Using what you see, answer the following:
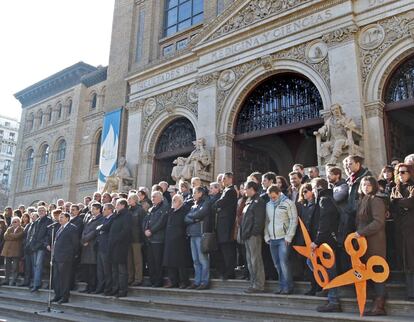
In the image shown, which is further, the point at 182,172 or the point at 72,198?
the point at 72,198

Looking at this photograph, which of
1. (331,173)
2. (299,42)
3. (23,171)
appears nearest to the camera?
(331,173)

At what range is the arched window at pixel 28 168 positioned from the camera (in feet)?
94.1

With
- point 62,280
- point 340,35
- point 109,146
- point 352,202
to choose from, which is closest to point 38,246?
point 62,280

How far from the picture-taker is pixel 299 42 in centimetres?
1270

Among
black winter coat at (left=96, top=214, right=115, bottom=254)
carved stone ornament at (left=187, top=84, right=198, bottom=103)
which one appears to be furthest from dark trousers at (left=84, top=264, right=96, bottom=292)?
carved stone ornament at (left=187, top=84, right=198, bottom=103)

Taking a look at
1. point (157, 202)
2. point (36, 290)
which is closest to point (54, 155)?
point (36, 290)

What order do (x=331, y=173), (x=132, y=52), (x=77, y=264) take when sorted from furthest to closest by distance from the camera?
1. (x=132, y=52)
2. (x=77, y=264)
3. (x=331, y=173)

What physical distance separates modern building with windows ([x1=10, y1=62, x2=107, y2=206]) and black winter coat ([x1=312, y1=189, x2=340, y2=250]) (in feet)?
63.0

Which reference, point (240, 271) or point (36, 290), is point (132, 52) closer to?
point (36, 290)

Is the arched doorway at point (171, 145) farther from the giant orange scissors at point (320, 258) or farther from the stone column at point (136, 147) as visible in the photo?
the giant orange scissors at point (320, 258)

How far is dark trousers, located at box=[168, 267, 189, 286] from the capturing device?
740cm

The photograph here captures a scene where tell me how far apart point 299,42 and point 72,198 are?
56.2 ft

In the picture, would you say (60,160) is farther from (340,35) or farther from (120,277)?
(120,277)

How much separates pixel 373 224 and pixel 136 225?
454cm
